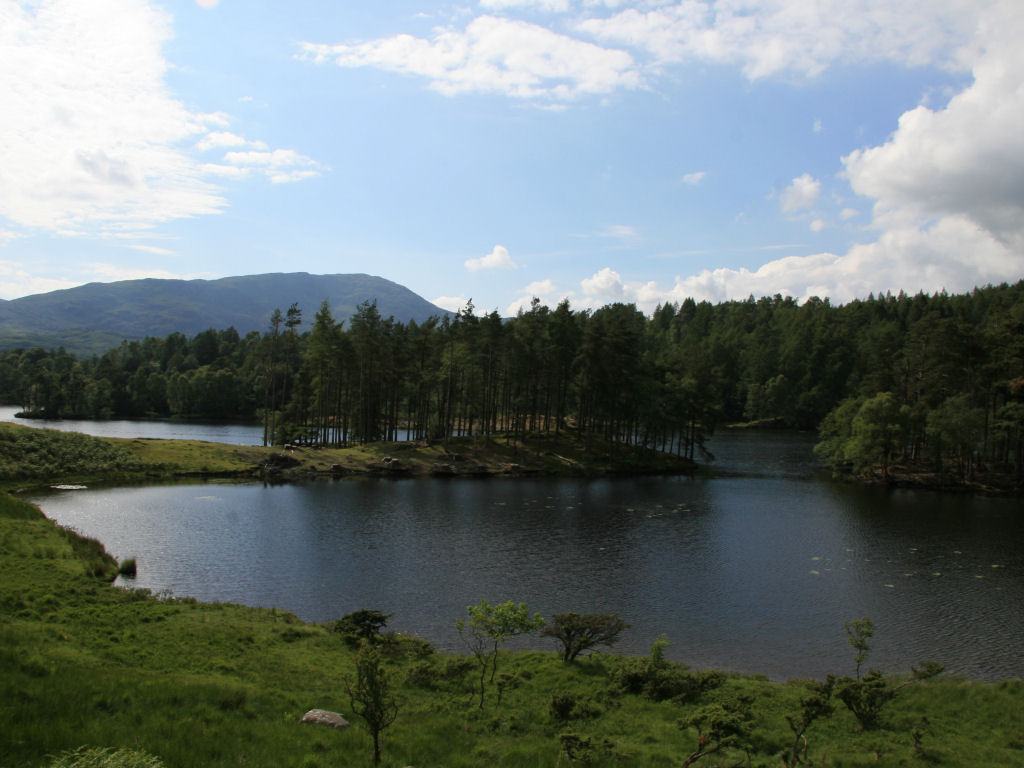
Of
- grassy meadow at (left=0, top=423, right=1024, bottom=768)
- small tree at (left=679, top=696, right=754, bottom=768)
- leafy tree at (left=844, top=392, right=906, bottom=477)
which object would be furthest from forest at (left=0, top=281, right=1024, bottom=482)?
small tree at (left=679, top=696, right=754, bottom=768)

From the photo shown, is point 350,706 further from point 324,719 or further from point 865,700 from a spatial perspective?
point 865,700

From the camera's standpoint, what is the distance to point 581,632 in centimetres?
2358

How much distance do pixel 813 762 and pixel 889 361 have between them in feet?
310

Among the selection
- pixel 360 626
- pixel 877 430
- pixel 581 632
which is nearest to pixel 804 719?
pixel 581 632

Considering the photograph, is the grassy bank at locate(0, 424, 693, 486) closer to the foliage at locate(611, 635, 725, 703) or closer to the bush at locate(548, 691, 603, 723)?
the foliage at locate(611, 635, 725, 703)

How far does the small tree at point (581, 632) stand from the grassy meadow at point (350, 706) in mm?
596

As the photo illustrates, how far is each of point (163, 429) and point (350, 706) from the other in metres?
131

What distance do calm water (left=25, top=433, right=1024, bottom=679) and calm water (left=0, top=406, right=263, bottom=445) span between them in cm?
5515

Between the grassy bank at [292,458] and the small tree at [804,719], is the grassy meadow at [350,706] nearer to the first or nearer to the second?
the small tree at [804,719]

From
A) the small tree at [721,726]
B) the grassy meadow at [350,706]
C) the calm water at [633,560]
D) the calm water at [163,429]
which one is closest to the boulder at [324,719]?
the grassy meadow at [350,706]

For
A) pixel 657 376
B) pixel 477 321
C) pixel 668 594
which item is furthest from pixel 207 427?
pixel 668 594

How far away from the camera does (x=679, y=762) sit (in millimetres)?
14922

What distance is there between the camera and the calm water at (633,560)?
2867 centimetres

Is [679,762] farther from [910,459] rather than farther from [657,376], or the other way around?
[910,459]
